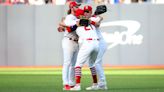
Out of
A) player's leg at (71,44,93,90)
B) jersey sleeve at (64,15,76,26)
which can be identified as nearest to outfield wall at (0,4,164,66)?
jersey sleeve at (64,15,76,26)

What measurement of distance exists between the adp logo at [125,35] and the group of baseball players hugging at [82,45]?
40.9 feet

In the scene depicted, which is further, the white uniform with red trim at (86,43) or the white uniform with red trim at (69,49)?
the white uniform with red trim at (69,49)

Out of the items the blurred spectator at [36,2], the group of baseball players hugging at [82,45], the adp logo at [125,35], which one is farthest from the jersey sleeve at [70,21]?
the blurred spectator at [36,2]

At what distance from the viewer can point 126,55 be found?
29203 mm

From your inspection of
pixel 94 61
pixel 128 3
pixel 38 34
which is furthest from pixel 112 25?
pixel 94 61

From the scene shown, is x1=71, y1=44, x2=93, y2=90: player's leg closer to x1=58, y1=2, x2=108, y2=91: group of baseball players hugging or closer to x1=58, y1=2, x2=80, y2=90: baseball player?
x1=58, y1=2, x2=108, y2=91: group of baseball players hugging

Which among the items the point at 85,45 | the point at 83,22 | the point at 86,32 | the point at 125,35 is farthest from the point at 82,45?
the point at 125,35

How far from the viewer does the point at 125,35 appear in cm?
2928

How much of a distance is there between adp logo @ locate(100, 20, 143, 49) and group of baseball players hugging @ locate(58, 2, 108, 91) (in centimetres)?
1247

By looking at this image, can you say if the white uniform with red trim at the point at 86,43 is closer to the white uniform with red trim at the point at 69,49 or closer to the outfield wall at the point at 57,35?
the white uniform with red trim at the point at 69,49

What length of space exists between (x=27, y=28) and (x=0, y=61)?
176cm

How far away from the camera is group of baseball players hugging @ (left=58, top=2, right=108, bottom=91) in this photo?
15.9 meters

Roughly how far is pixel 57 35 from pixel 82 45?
13.2 metres

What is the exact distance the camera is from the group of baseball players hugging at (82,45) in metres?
15.9
